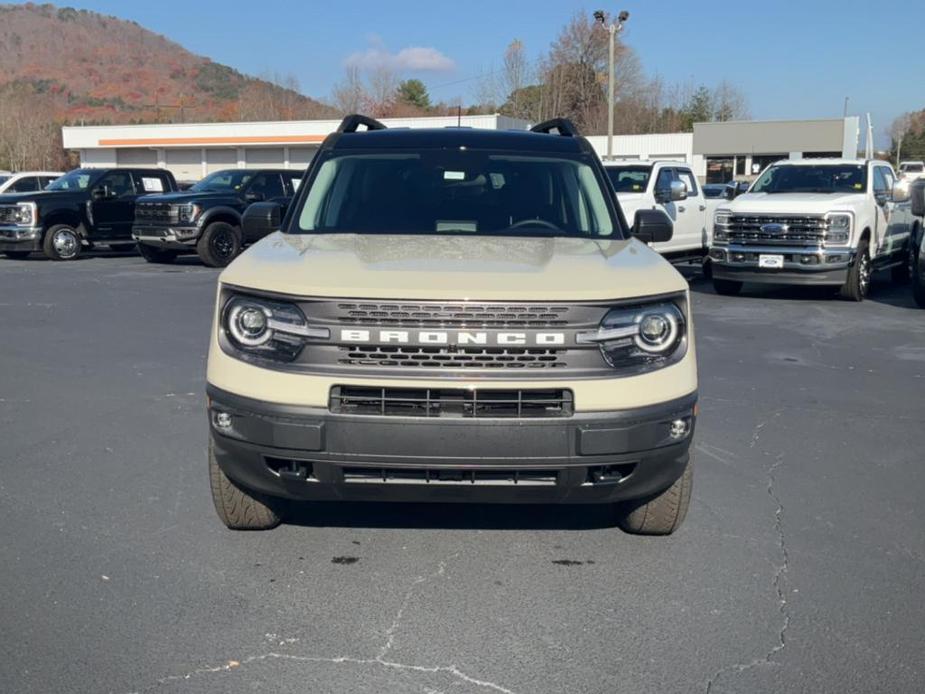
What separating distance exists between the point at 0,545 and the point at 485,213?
2.81 meters

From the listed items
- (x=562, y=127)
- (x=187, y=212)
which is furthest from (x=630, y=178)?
(x=562, y=127)

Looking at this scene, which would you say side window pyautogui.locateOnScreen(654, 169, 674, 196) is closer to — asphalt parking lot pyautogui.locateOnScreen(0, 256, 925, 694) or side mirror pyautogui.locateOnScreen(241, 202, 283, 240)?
asphalt parking lot pyautogui.locateOnScreen(0, 256, 925, 694)

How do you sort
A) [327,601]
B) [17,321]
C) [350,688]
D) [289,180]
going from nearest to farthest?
[350,688] < [327,601] < [17,321] < [289,180]

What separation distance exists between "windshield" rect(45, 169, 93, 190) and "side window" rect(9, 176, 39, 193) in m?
3.69

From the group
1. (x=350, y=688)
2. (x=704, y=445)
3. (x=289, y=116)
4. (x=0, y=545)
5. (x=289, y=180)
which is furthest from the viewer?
(x=289, y=116)

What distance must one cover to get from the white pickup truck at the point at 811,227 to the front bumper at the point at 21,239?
12708 millimetres

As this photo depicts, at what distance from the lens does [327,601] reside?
3.83 meters

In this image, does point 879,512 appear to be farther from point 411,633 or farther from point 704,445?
point 411,633

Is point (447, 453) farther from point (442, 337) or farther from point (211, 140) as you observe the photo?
point (211, 140)

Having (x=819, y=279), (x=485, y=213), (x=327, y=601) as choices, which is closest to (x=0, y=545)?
(x=327, y=601)

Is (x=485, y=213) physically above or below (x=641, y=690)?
above

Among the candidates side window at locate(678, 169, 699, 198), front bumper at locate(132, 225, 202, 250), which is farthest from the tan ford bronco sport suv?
front bumper at locate(132, 225, 202, 250)

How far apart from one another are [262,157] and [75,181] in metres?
42.0

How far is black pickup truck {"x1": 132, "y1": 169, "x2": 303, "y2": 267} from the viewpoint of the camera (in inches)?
683
